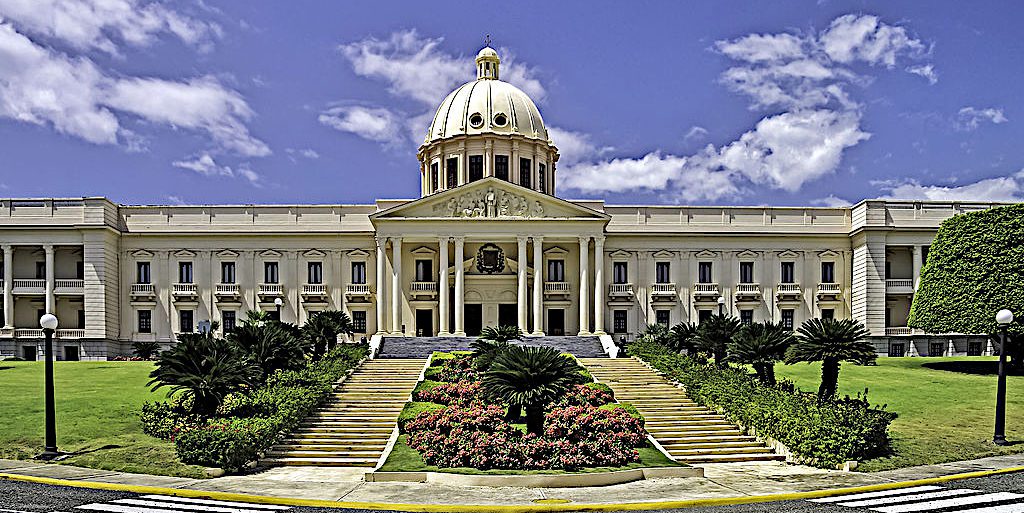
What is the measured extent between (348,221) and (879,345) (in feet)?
119

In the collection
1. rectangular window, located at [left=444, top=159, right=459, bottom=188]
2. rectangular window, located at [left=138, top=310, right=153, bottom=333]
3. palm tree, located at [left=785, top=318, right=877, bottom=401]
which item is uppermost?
rectangular window, located at [left=444, top=159, right=459, bottom=188]

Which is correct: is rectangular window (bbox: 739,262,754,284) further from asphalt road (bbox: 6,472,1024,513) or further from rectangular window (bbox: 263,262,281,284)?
asphalt road (bbox: 6,472,1024,513)

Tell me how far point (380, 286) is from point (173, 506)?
39.4 m

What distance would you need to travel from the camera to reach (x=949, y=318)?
45844 millimetres

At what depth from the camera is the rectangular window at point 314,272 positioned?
196 feet

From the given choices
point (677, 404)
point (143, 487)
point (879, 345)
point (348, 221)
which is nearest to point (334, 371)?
point (677, 404)

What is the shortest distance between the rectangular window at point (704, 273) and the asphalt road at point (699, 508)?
42.2 metres

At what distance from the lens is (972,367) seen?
A: 45.7 metres

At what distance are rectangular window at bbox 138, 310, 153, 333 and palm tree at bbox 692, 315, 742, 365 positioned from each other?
38891 millimetres

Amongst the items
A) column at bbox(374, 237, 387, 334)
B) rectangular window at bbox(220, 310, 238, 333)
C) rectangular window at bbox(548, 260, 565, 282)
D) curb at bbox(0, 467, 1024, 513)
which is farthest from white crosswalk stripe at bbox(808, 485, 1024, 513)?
rectangular window at bbox(220, 310, 238, 333)

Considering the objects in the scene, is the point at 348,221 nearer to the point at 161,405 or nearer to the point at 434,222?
the point at 434,222

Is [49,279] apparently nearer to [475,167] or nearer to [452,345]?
[452,345]

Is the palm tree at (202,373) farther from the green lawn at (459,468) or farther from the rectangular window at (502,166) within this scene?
the rectangular window at (502,166)

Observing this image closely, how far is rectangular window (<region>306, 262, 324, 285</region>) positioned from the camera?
5984 centimetres
